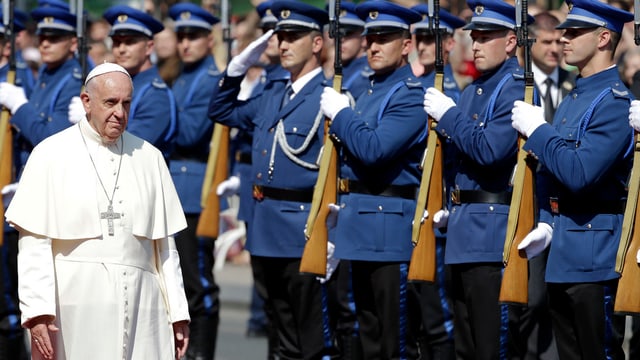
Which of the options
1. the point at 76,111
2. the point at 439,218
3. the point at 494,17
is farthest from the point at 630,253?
the point at 76,111

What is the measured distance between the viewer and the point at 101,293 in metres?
6.37

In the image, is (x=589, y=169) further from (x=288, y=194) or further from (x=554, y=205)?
(x=288, y=194)

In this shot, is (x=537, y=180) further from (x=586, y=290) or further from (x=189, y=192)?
(x=189, y=192)

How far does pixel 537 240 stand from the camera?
7285mm

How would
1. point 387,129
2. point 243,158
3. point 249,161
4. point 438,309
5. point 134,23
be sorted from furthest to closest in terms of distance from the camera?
point 243,158 < point 249,161 < point 134,23 < point 438,309 < point 387,129

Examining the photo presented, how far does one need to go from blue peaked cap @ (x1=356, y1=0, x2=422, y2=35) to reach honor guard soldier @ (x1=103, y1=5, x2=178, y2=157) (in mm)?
1722

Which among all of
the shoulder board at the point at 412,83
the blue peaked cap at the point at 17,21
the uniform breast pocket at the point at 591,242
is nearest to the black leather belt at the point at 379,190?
the shoulder board at the point at 412,83

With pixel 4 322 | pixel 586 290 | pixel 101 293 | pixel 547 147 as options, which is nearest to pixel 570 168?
pixel 547 147

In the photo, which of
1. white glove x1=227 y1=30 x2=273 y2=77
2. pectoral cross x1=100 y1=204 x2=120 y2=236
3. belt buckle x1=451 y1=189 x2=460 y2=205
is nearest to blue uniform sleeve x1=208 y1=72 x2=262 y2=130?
white glove x1=227 y1=30 x2=273 y2=77

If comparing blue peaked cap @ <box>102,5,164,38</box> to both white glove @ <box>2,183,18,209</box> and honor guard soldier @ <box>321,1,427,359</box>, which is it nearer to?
white glove @ <box>2,183,18,209</box>

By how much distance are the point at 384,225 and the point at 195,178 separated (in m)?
2.53

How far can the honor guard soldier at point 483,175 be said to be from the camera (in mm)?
7605

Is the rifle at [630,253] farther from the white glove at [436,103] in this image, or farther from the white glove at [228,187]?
the white glove at [228,187]

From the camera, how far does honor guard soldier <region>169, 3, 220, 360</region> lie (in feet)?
33.8
